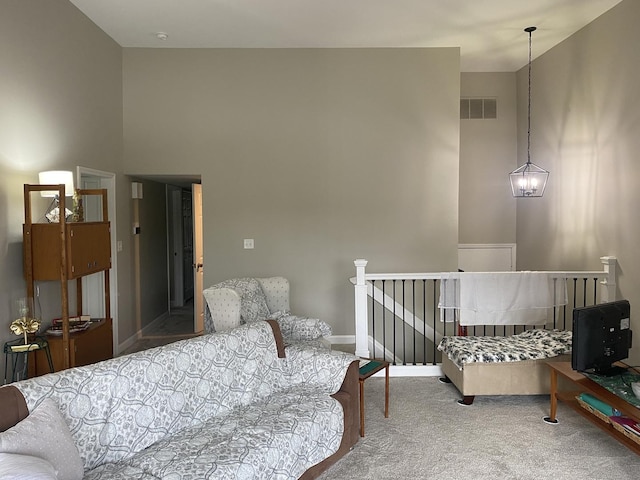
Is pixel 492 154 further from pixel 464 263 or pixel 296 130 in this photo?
pixel 296 130

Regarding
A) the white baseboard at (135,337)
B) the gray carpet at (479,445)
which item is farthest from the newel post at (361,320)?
the white baseboard at (135,337)

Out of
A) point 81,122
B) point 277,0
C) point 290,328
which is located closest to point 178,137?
point 81,122

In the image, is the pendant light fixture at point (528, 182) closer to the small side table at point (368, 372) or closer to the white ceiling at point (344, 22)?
the white ceiling at point (344, 22)

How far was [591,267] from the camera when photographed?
511 cm

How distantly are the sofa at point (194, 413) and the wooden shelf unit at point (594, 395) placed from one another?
1.47 meters

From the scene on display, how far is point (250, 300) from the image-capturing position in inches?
176

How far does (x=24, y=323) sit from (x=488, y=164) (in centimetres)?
580

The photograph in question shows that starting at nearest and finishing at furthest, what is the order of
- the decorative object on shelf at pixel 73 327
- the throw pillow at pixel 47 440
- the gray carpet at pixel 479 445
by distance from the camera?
the throw pillow at pixel 47 440, the gray carpet at pixel 479 445, the decorative object on shelf at pixel 73 327

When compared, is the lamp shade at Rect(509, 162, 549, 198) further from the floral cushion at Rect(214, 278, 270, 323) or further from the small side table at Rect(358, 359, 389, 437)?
the floral cushion at Rect(214, 278, 270, 323)

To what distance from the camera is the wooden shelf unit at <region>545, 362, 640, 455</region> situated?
9.21 feet

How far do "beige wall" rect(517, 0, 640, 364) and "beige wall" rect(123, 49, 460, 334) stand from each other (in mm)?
1145

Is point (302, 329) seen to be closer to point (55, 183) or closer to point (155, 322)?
point (55, 183)

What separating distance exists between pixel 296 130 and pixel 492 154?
2861mm

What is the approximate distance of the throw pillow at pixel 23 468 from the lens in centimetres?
157
